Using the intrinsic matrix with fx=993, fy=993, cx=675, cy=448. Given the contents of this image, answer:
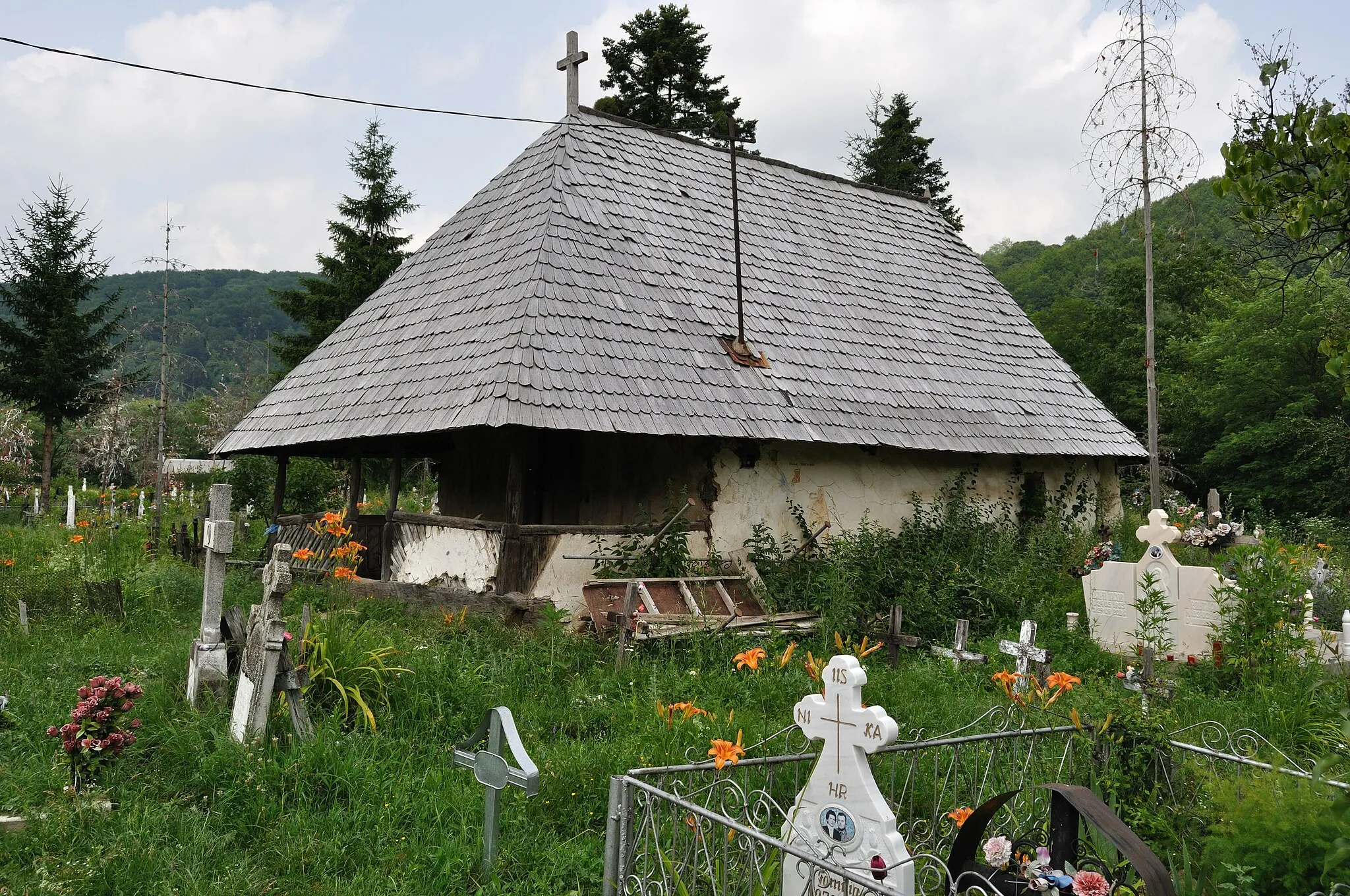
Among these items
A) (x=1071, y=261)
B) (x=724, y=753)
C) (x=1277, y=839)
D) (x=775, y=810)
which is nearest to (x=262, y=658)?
(x=724, y=753)

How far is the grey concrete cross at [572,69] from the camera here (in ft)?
37.7

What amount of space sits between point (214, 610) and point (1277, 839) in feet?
18.4

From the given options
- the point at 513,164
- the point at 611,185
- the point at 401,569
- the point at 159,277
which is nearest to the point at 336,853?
the point at 401,569

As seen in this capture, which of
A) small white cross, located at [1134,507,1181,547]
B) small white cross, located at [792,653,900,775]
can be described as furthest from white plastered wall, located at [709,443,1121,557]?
small white cross, located at [792,653,900,775]

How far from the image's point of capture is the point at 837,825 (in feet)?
12.2

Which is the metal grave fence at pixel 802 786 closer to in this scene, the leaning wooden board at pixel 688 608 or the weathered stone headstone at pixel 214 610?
the leaning wooden board at pixel 688 608

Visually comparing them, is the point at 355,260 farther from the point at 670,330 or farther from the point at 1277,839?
the point at 1277,839

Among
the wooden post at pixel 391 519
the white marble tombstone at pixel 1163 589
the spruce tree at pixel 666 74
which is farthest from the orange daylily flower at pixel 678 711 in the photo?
the spruce tree at pixel 666 74

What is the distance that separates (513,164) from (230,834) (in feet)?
30.8

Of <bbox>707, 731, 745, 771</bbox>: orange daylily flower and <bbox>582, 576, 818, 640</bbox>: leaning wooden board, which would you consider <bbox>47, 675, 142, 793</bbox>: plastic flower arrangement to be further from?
<bbox>582, 576, 818, 640</bbox>: leaning wooden board

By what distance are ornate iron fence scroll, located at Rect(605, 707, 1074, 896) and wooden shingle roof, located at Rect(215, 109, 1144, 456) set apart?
3964 millimetres

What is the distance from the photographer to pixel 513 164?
1212cm

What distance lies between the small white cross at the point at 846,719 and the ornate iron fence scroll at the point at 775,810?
1.08 feet

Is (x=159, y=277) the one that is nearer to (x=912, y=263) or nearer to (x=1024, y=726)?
(x=912, y=263)
